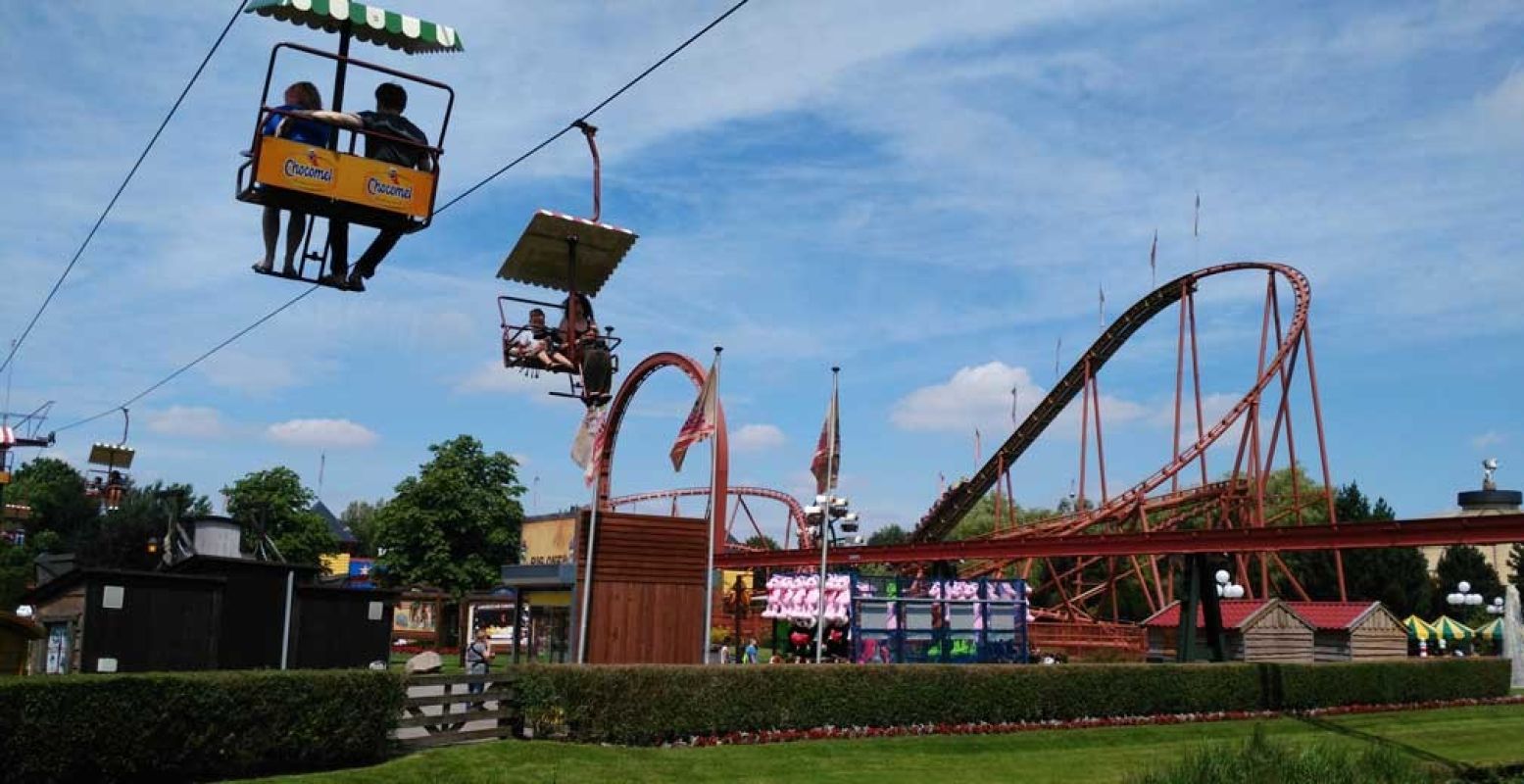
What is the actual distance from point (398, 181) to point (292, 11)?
2.15 meters

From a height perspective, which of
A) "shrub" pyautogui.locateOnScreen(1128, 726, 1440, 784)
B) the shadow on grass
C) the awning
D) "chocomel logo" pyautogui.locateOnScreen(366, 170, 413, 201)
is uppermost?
the awning

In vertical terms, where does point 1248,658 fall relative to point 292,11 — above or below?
below

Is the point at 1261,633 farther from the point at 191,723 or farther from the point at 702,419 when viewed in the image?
the point at 191,723

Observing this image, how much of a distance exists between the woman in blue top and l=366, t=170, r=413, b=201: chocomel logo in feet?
2.22

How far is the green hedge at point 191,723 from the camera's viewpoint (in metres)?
13.1

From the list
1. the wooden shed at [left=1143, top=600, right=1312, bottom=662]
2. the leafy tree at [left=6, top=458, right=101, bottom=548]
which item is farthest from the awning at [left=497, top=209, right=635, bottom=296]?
the leafy tree at [left=6, top=458, right=101, bottom=548]

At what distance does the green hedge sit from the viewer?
13.1 m

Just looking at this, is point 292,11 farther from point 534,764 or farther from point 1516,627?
point 1516,627

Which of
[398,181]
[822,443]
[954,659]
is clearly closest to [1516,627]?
[954,659]

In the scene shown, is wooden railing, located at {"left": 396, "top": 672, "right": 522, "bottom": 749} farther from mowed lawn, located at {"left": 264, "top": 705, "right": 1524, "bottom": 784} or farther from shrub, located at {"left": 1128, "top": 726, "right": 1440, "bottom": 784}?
shrub, located at {"left": 1128, "top": 726, "right": 1440, "bottom": 784}

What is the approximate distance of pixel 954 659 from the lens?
26547mm

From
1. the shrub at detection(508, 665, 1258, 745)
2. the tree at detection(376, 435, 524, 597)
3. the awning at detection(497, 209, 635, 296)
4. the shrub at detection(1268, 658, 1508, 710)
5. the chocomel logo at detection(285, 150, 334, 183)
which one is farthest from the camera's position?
the tree at detection(376, 435, 524, 597)

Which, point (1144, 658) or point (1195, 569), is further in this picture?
point (1144, 658)

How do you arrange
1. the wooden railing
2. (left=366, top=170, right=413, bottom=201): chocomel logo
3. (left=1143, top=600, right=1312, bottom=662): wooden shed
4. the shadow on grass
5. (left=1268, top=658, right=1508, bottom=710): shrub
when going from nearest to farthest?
(left=366, top=170, right=413, bottom=201): chocomel logo, the wooden railing, the shadow on grass, (left=1268, top=658, right=1508, bottom=710): shrub, (left=1143, top=600, right=1312, bottom=662): wooden shed
